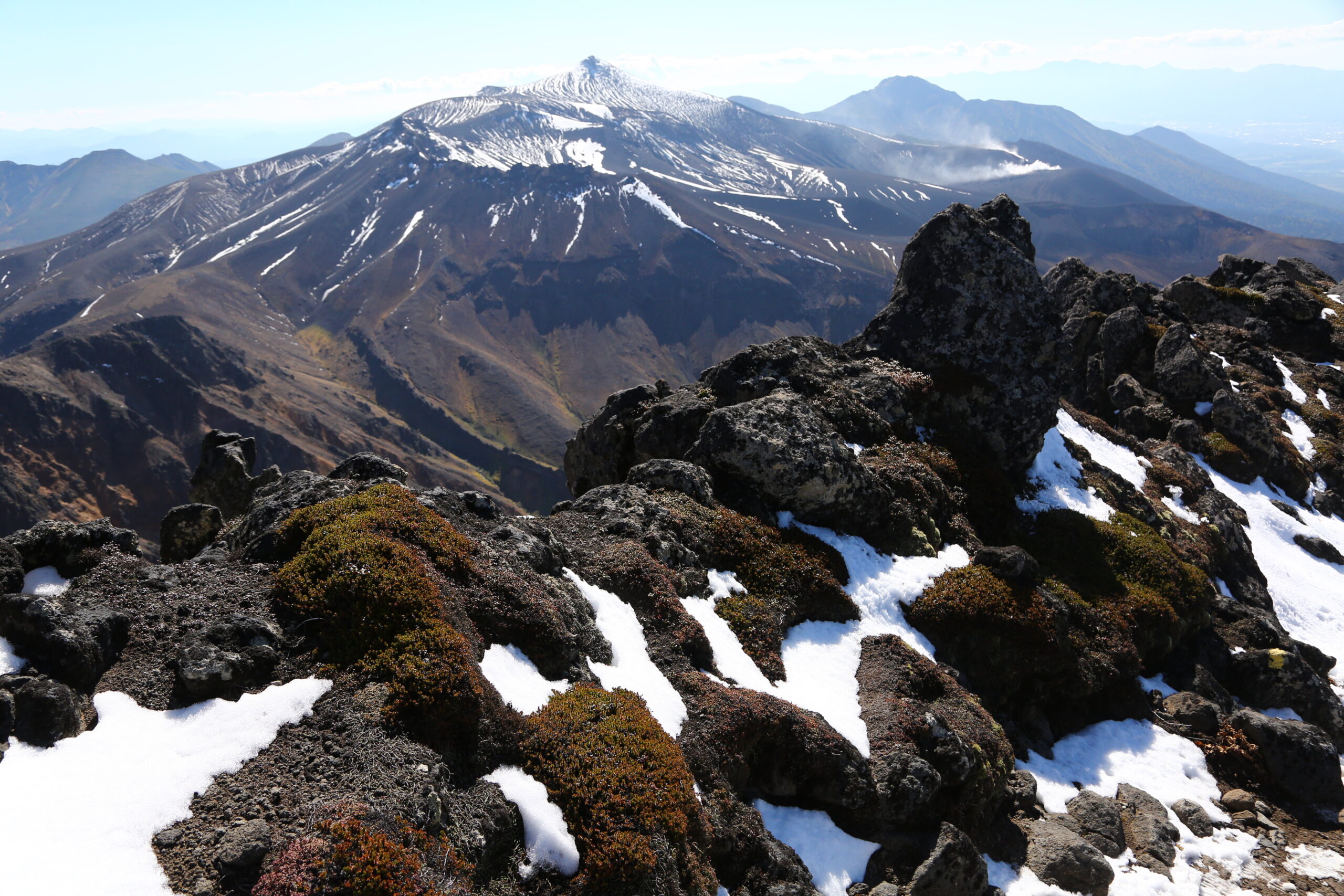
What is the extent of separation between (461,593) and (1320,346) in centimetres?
8540

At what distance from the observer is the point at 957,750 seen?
1733 centimetres

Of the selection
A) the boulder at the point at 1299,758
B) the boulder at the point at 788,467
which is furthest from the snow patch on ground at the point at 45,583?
the boulder at the point at 1299,758

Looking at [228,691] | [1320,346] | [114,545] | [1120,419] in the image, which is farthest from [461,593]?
[1320,346]

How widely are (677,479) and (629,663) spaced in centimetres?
884

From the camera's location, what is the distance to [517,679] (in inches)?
579

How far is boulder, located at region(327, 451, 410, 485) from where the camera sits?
69.1 feet

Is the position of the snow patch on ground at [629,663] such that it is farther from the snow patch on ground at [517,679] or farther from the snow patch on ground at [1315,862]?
the snow patch on ground at [1315,862]

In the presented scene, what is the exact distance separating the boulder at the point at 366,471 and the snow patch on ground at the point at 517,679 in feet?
25.8

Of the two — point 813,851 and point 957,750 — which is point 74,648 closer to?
point 813,851

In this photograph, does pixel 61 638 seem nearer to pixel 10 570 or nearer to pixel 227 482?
pixel 10 570

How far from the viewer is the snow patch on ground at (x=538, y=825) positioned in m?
11.4

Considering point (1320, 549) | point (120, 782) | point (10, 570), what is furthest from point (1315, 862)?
point (10, 570)

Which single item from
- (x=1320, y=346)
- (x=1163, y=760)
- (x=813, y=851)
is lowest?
(x=1163, y=760)

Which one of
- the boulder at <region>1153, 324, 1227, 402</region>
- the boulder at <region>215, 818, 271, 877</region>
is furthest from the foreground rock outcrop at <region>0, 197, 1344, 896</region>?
the boulder at <region>1153, 324, 1227, 402</region>
